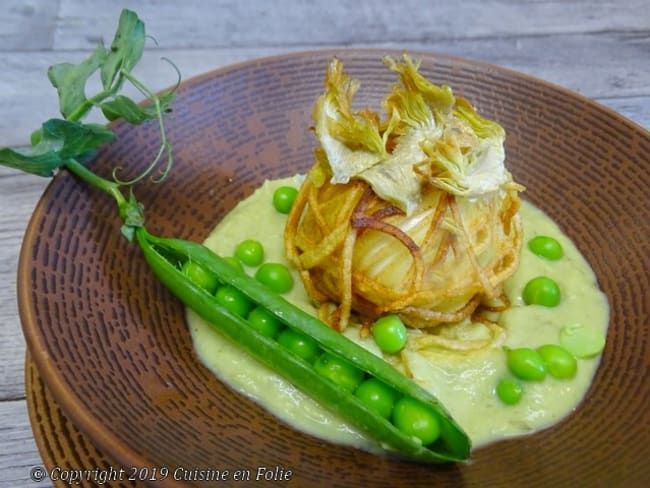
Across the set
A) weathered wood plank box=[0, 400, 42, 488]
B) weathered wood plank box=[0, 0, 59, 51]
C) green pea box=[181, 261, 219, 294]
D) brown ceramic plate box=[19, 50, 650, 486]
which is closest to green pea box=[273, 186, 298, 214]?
brown ceramic plate box=[19, 50, 650, 486]

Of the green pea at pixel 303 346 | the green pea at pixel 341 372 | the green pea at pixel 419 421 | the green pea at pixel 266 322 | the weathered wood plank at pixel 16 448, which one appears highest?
the green pea at pixel 266 322

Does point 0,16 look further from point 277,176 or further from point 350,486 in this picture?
point 350,486

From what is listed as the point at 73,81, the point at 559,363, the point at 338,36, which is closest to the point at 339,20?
the point at 338,36

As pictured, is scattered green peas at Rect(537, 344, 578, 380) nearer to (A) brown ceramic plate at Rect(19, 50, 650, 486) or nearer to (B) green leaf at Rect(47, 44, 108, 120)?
(A) brown ceramic plate at Rect(19, 50, 650, 486)

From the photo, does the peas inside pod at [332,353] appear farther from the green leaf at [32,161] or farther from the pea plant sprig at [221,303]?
the green leaf at [32,161]

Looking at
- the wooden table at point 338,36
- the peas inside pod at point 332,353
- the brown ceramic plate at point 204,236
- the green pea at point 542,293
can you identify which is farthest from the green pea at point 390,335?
the wooden table at point 338,36
